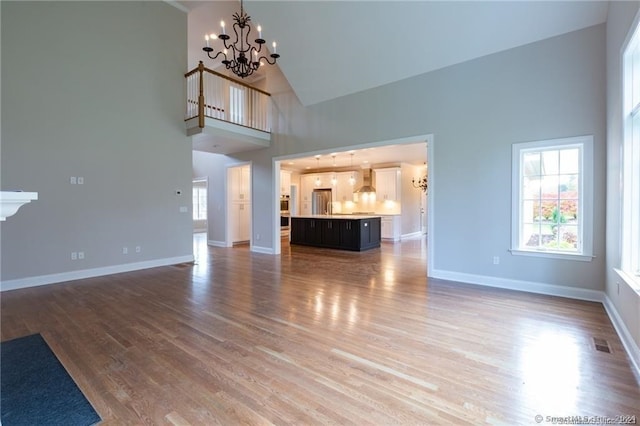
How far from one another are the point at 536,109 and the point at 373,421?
4400 mm

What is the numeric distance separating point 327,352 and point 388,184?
8.55 metres

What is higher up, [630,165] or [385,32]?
[385,32]

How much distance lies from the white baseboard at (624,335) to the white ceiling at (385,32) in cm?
337

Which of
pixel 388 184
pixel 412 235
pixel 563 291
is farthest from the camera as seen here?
pixel 412 235

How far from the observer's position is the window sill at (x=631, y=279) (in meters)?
2.40

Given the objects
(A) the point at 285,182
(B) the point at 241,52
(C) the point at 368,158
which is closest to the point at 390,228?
(C) the point at 368,158

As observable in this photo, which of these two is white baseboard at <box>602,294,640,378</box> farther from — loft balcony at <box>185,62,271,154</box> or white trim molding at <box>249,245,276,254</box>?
loft balcony at <box>185,62,271,154</box>

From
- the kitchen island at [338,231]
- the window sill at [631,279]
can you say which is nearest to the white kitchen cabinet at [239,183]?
the kitchen island at [338,231]

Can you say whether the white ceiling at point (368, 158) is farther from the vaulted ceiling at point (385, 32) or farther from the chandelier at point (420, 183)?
the vaulted ceiling at point (385, 32)

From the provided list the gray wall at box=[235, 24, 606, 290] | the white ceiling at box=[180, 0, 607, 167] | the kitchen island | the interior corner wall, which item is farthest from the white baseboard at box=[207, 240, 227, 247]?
the gray wall at box=[235, 24, 606, 290]

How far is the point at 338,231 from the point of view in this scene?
8.33 meters

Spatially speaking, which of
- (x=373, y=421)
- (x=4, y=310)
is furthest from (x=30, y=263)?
(x=373, y=421)

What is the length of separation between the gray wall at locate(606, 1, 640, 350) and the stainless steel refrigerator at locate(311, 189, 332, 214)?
8593 mm

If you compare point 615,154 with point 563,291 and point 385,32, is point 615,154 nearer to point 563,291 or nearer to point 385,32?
point 563,291
